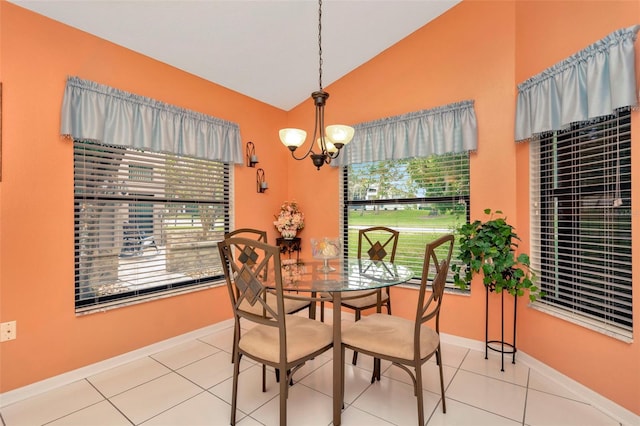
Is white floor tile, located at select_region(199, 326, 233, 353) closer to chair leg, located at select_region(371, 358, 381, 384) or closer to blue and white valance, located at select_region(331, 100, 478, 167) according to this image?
chair leg, located at select_region(371, 358, 381, 384)

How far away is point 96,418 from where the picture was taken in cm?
188

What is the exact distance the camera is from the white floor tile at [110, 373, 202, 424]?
1936 mm

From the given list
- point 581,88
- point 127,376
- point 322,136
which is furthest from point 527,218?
point 127,376

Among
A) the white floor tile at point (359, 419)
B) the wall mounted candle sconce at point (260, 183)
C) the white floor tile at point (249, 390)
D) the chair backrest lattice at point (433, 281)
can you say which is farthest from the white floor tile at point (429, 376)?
the wall mounted candle sconce at point (260, 183)

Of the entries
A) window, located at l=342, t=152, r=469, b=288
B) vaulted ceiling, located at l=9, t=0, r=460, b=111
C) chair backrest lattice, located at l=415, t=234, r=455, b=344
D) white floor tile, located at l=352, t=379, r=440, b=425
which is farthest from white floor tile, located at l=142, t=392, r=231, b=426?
vaulted ceiling, located at l=9, t=0, r=460, b=111

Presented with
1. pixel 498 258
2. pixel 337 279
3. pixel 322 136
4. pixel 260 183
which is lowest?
pixel 337 279

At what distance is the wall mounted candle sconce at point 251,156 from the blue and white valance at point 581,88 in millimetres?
2616

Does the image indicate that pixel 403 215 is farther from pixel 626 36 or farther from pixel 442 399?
pixel 626 36

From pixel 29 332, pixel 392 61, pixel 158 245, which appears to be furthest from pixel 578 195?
pixel 29 332

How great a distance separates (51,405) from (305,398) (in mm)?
1682

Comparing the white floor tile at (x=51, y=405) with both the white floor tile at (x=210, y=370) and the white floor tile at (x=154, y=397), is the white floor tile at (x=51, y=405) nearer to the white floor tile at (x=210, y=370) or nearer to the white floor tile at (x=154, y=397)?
the white floor tile at (x=154, y=397)

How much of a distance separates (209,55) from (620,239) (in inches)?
136

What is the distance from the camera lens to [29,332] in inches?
83.2

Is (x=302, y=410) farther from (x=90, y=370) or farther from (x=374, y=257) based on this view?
(x=90, y=370)
